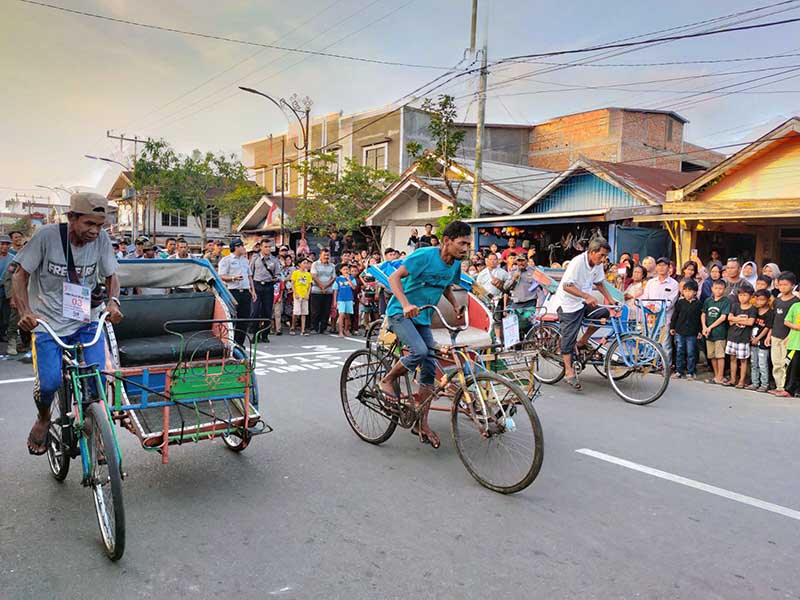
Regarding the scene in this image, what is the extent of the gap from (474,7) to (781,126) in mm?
10542

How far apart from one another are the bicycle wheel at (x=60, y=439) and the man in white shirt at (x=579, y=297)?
5611 millimetres

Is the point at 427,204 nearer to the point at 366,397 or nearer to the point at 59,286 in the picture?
the point at 366,397

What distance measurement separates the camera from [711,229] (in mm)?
14977

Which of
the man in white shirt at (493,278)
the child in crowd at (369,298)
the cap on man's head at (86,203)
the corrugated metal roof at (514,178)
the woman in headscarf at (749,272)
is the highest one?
the corrugated metal roof at (514,178)

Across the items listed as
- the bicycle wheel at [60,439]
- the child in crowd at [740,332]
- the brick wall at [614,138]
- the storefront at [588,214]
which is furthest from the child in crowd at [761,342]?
the brick wall at [614,138]

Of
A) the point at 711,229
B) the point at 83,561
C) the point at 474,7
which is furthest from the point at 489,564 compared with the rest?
the point at 474,7

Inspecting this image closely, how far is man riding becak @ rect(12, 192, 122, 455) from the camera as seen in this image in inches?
158

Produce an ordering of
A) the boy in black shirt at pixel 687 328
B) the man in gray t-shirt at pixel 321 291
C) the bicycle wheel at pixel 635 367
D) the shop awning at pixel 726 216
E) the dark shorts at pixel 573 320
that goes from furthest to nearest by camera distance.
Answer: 1. the man in gray t-shirt at pixel 321 291
2. the shop awning at pixel 726 216
3. the boy in black shirt at pixel 687 328
4. the dark shorts at pixel 573 320
5. the bicycle wheel at pixel 635 367

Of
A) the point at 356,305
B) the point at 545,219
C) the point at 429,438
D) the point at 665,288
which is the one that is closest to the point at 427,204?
the point at 545,219

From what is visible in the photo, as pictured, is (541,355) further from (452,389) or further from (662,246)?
(662,246)

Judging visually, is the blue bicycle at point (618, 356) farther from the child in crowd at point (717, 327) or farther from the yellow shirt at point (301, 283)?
the yellow shirt at point (301, 283)

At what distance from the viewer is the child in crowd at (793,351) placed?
8.15 meters

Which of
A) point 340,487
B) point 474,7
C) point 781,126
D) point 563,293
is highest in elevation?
point 474,7

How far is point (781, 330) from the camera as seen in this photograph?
8.42 meters
